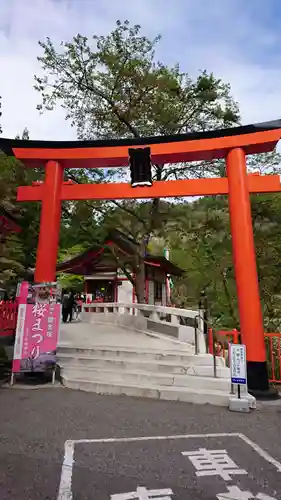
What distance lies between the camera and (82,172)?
45.5ft

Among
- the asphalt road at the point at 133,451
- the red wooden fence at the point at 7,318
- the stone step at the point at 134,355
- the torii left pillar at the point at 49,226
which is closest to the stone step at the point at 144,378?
the stone step at the point at 134,355

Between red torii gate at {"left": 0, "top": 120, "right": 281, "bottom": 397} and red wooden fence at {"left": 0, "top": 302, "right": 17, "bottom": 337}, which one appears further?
red wooden fence at {"left": 0, "top": 302, "right": 17, "bottom": 337}

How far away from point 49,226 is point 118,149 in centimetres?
275

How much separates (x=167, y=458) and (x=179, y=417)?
1.52m

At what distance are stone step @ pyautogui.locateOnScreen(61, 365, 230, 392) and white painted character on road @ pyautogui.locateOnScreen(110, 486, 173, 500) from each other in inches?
139

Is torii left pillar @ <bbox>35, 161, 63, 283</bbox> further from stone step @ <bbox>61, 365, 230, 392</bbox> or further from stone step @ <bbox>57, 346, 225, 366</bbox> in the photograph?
stone step @ <bbox>61, 365, 230, 392</bbox>

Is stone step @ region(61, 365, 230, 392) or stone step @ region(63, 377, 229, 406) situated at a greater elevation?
stone step @ region(61, 365, 230, 392)

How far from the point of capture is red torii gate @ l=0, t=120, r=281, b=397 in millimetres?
7086

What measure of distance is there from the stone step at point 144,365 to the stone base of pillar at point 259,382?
19.4 inches

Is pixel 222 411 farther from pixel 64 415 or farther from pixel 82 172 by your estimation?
pixel 82 172

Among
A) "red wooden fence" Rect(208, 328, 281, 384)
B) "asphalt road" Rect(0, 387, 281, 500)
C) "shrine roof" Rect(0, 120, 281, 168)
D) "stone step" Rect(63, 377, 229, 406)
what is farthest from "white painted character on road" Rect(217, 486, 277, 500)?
"shrine roof" Rect(0, 120, 281, 168)

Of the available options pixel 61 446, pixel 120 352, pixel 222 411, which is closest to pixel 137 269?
pixel 120 352

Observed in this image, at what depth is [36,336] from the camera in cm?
670

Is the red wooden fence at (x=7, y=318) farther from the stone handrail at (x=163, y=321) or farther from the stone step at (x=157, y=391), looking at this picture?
the stone handrail at (x=163, y=321)
